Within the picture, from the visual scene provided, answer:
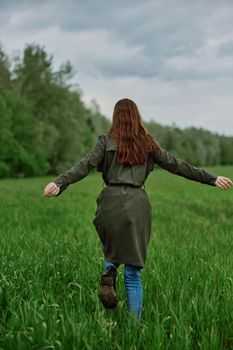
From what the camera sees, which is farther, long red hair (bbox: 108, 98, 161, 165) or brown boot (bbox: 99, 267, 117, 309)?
long red hair (bbox: 108, 98, 161, 165)

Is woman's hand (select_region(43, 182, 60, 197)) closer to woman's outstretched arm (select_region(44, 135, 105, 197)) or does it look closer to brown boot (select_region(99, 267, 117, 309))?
woman's outstretched arm (select_region(44, 135, 105, 197))

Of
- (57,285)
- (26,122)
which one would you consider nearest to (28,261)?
(57,285)

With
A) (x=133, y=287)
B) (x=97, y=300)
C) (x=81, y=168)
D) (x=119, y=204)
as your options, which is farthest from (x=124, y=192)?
(x=97, y=300)

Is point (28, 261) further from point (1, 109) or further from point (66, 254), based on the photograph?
point (1, 109)

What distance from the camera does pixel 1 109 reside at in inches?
2175

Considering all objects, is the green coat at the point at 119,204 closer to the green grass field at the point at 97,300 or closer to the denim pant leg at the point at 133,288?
the denim pant leg at the point at 133,288

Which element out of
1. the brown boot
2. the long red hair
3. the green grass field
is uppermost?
the long red hair

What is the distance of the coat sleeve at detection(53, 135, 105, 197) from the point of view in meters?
4.92

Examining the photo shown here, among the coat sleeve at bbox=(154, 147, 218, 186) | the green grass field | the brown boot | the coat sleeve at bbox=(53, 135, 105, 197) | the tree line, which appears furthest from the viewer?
the tree line

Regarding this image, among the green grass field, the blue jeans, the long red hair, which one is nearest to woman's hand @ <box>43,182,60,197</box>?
the long red hair

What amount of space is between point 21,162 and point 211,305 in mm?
60102

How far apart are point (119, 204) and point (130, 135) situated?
0.63 m

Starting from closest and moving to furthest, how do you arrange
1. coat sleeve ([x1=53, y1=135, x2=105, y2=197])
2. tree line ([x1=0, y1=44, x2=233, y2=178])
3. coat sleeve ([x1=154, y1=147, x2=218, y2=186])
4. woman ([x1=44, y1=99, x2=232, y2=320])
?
1. woman ([x1=44, y1=99, x2=232, y2=320])
2. coat sleeve ([x1=53, y1=135, x2=105, y2=197])
3. coat sleeve ([x1=154, y1=147, x2=218, y2=186])
4. tree line ([x1=0, y1=44, x2=233, y2=178])

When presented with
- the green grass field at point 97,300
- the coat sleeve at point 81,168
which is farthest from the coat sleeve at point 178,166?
the green grass field at point 97,300
